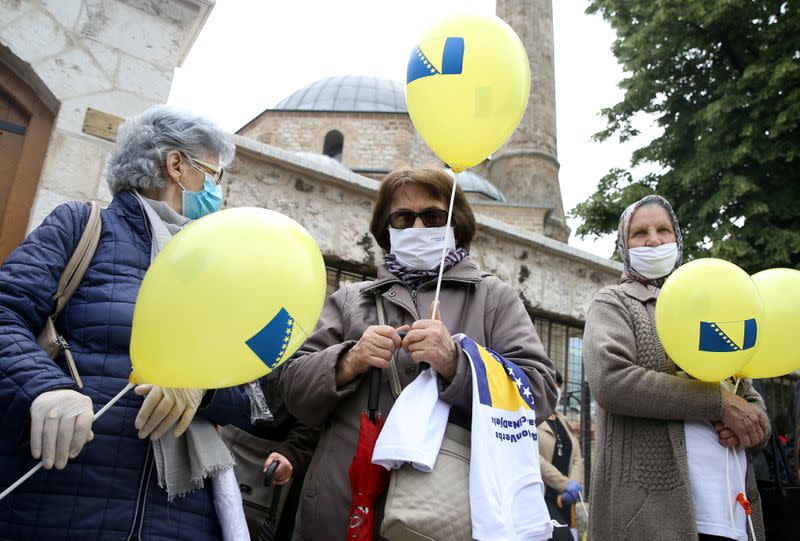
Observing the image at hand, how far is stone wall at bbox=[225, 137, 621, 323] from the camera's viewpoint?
12.6 feet

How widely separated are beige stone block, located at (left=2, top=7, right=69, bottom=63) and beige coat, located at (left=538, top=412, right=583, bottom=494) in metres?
3.51

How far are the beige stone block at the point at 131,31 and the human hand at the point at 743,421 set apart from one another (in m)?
3.36

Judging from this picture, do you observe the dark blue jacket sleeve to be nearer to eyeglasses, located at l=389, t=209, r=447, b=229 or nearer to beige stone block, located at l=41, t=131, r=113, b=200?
eyeglasses, located at l=389, t=209, r=447, b=229

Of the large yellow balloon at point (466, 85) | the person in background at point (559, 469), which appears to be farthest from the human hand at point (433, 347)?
the person in background at point (559, 469)

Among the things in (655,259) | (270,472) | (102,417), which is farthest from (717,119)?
(102,417)

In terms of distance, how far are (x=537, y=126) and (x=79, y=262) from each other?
21.9 metres

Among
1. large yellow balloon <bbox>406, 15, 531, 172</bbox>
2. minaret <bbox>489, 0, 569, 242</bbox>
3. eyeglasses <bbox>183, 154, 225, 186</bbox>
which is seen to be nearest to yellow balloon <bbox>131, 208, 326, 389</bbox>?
eyeglasses <bbox>183, 154, 225, 186</bbox>

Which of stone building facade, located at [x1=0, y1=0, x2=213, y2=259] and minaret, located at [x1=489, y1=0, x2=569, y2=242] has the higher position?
minaret, located at [x1=489, y1=0, x2=569, y2=242]

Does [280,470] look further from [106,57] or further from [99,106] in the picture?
[106,57]

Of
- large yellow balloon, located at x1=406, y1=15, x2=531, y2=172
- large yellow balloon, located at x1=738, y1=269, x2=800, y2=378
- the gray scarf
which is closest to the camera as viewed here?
the gray scarf

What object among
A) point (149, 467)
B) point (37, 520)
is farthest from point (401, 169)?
point (37, 520)

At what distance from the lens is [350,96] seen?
24.5 metres

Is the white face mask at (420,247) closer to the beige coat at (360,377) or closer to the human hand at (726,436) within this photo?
the beige coat at (360,377)

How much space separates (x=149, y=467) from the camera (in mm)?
1462
